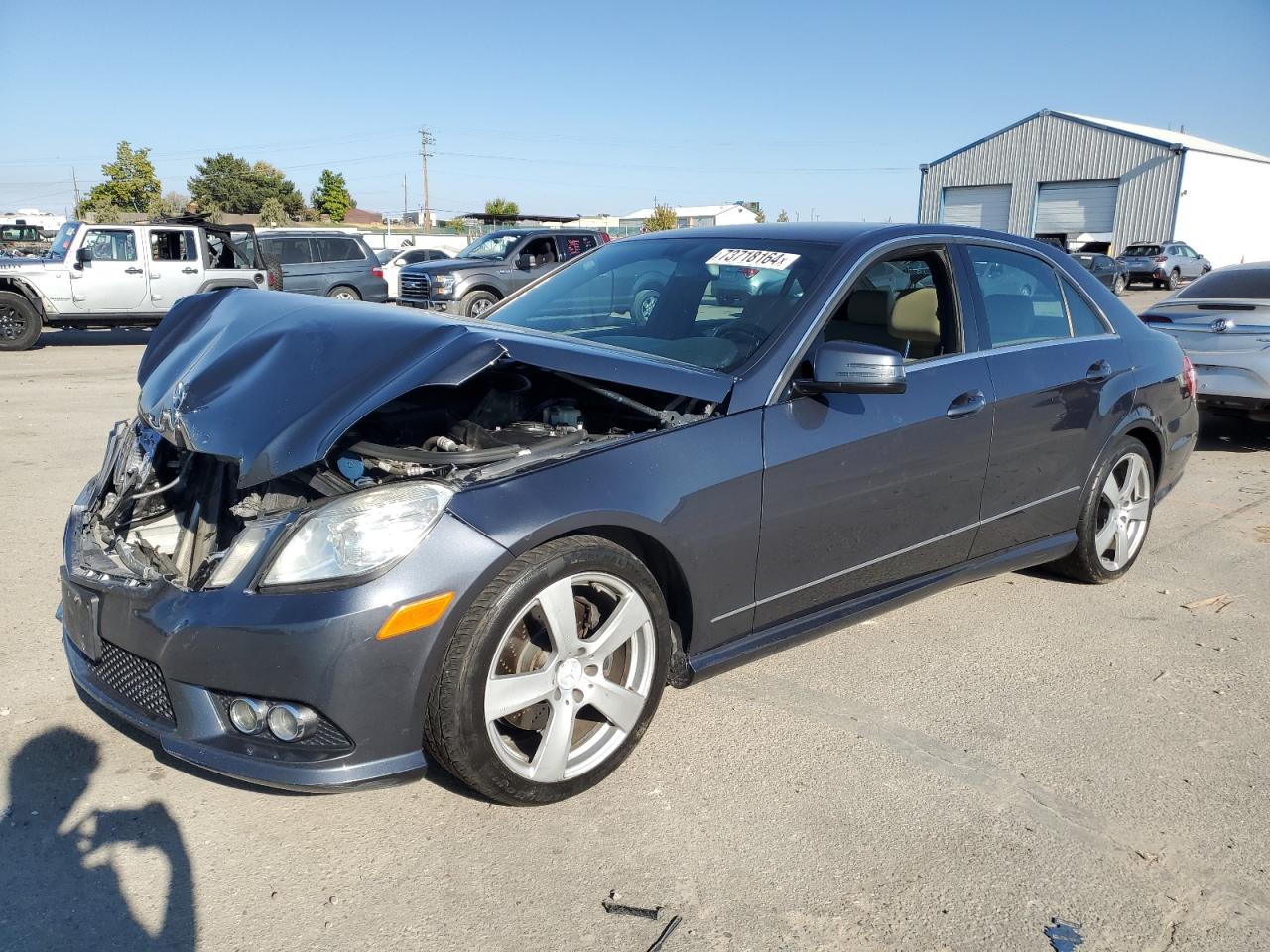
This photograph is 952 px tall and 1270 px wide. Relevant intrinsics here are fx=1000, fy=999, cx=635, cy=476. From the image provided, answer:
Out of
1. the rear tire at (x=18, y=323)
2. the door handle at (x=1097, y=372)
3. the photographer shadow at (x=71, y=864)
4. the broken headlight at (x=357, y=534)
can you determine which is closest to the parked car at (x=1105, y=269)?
the rear tire at (x=18, y=323)

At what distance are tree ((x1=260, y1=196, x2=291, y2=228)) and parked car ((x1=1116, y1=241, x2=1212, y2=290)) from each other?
47927 millimetres

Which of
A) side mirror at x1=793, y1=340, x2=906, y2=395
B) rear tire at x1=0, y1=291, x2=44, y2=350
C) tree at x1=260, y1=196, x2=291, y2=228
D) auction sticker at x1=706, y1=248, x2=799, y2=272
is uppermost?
tree at x1=260, y1=196, x2=291, y2=228

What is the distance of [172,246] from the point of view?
51.2 ft

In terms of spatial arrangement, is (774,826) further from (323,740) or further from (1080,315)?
(1080,315)

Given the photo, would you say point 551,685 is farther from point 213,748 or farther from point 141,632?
point 141,632

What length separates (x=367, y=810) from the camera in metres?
2.88

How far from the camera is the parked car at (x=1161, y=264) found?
33.8 metres

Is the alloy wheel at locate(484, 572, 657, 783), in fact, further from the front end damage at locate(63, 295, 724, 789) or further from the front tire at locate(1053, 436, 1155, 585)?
the front tire at locate(1053, 436, 1155, 585)

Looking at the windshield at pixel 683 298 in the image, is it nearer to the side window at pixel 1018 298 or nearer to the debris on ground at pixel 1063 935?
the side window at pixel 1018 298

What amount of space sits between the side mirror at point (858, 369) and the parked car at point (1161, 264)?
1388 inches

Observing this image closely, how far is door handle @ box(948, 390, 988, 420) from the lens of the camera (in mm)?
3729

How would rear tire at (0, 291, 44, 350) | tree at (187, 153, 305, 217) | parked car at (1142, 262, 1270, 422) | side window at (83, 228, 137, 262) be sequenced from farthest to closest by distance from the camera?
tree at (187, 153, 305, 217) → side window at (83, 228, 137, 262) → rear tire at (0, 291, 44, 350) → parked car at (1142, 262, 1270, 422)

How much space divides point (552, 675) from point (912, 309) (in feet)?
7.10

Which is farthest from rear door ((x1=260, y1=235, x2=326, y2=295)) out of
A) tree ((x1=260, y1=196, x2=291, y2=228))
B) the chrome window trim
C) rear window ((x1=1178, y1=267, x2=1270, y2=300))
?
tree ((x1=260, y1=196, x2=291, y2=228))
